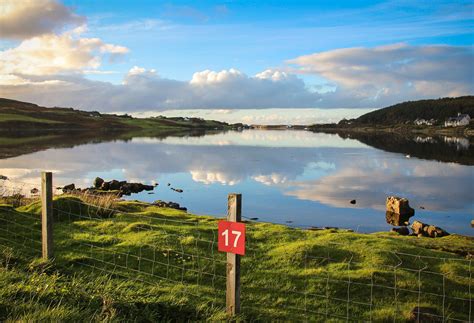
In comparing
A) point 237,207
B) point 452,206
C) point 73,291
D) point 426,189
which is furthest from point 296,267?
point 426,189

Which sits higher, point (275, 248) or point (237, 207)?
point (237, 207)

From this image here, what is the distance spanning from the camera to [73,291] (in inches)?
322

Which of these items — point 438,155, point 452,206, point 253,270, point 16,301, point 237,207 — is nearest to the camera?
point 16,301

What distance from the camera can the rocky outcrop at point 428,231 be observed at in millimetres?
24750

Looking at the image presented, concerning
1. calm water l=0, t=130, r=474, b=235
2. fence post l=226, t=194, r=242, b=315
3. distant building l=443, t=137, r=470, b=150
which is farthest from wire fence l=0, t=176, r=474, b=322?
distant building l=443, t=137, r=470, b=150

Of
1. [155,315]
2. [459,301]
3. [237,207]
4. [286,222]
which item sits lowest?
[286,222]

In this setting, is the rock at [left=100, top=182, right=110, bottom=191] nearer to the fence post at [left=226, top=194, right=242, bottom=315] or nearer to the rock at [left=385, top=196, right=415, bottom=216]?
the rock at [left=385, top=196, right=415, bottom=216]

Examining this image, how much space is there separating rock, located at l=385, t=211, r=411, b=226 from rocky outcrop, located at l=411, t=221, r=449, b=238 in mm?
3901

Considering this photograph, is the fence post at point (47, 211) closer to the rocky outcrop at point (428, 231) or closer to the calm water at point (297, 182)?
the calm water at point (297, 182)

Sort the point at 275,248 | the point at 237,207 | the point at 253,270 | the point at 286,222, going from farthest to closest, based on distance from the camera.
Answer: the point at 286,222
the point at 275,248
the point at 253,270
the point at 237,207

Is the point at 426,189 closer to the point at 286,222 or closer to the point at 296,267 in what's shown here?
the point at 286,222

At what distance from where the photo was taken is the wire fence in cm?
964

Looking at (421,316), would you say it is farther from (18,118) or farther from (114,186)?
(18,118)

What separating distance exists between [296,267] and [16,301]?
7.17m
